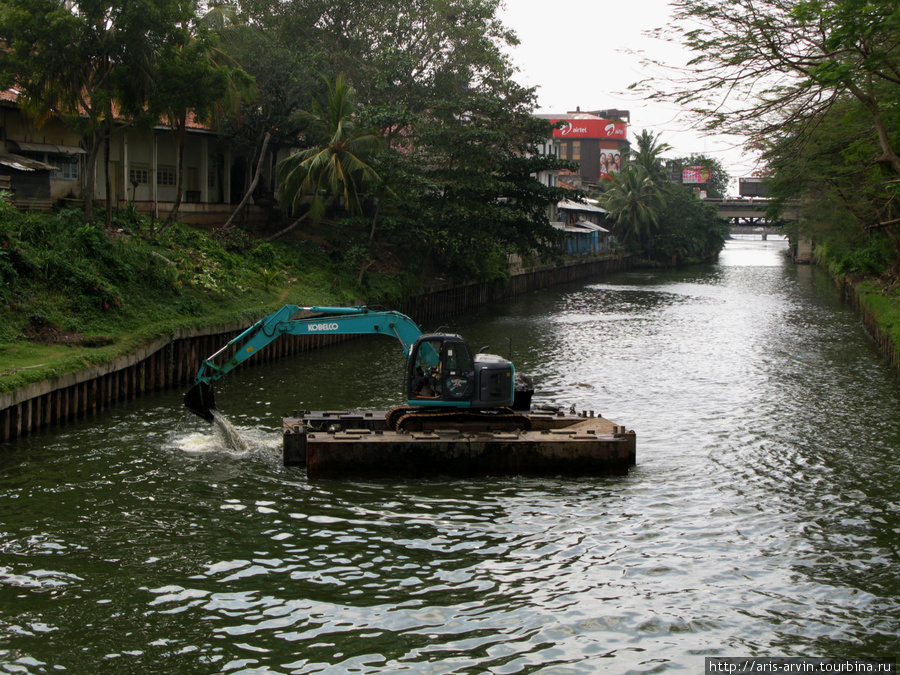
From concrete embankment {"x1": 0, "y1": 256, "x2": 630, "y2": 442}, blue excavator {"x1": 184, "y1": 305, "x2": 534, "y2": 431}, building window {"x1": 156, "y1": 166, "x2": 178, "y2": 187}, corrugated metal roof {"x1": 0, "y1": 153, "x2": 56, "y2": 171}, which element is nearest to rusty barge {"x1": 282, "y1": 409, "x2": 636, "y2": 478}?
blue excavator {"x1": 184, "y1": 305, "x2": 534, "y2": 431}

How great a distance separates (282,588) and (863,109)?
2039 centimetres

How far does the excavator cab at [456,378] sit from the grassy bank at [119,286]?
28.4ft

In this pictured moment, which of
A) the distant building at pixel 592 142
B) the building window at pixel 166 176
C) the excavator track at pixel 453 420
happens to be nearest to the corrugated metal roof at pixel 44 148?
the building window at pixel 166 176

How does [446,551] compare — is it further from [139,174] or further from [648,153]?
[648,153]

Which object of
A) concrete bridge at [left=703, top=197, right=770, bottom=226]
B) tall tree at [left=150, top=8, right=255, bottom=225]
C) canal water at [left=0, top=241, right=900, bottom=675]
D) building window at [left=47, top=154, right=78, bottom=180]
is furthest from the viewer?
concrete bridge at [left=703, top=197, right=770, bottom=226]

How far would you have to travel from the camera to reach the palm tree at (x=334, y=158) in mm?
41750

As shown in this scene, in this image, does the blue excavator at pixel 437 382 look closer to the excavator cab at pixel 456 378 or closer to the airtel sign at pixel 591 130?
the excavator cab at pixel 456 378

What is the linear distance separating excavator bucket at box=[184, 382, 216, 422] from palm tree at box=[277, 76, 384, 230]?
2385cm

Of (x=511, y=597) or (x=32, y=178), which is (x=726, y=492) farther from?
(x=32, y=178)

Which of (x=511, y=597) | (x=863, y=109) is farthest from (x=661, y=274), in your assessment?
(x=511, y=597)

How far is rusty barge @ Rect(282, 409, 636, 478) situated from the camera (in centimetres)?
1709

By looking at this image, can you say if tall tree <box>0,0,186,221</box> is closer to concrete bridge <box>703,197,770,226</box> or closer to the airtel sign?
concrete bridge <box>703,197,770,226</box>

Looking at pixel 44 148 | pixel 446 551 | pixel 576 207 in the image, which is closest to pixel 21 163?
pixel 44 148

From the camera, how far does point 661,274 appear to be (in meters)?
87.8
